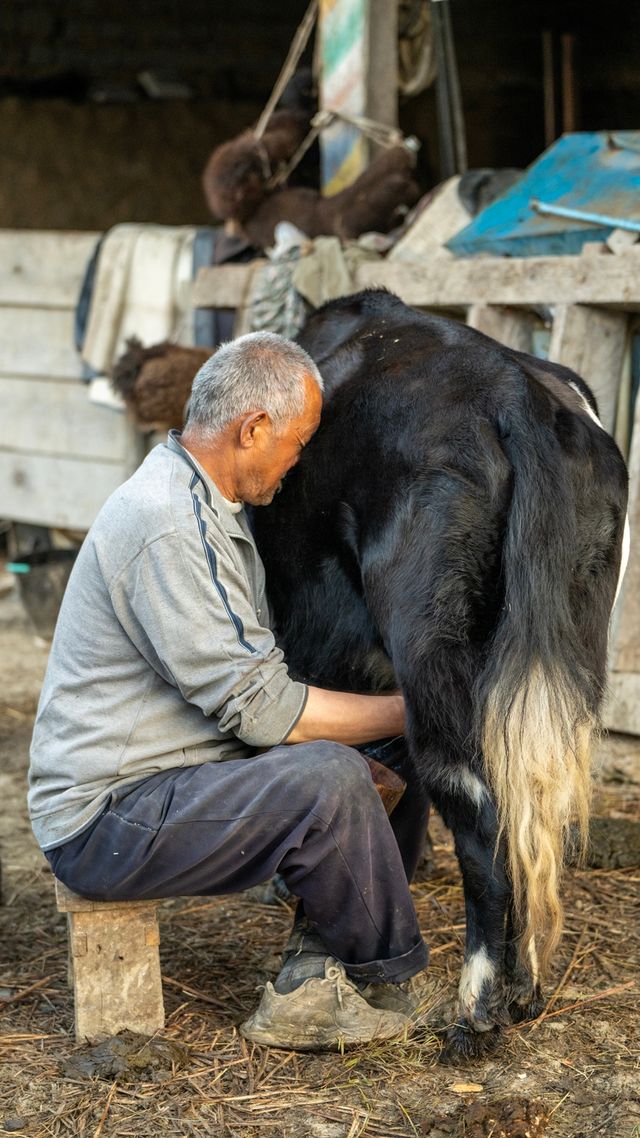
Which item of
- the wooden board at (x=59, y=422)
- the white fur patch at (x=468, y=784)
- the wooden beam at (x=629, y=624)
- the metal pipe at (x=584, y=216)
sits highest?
the metal pipe at (x=584, y=216)

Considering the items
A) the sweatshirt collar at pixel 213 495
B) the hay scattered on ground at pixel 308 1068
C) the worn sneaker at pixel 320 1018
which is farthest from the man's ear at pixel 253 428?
the hay scattered on ground at pixel 308 1068

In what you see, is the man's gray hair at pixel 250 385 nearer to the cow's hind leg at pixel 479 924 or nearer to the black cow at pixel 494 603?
the black cow at pixel 494 603

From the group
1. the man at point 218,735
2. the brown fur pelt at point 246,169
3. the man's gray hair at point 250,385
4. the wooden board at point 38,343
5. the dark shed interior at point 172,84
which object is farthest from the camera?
the dark shed interior at point 172,84

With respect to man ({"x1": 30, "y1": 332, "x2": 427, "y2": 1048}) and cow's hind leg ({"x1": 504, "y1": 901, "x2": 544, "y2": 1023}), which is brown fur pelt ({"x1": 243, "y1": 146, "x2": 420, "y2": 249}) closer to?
man ({"x1": 30, "y1": 332, "x2": 427, "y2": 1048})

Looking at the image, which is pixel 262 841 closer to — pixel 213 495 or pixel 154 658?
pixel 154 658

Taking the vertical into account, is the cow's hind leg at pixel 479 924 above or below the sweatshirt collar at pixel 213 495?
below

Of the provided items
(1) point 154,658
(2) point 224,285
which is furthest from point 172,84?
(1) point 154,658

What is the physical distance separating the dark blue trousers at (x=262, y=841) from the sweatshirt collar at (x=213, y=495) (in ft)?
1.55

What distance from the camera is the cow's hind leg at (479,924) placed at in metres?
2.44

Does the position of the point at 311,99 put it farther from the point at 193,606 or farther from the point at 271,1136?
the point at 271,1136

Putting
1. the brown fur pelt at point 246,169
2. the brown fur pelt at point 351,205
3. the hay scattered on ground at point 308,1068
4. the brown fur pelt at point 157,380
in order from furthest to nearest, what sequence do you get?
the brown fur pelt at point 246,169 < the brown fur pelt at point 157,380 < the brown fur pelt at point 351,205 < the hay scattered on ground at point 308,1068

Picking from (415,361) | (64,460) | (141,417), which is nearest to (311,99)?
(141,417)

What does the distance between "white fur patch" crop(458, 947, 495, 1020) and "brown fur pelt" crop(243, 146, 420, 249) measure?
12.0 feet

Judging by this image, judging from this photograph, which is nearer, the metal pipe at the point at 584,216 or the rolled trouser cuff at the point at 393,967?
the rolled trouser cuff at the point at 393,967
